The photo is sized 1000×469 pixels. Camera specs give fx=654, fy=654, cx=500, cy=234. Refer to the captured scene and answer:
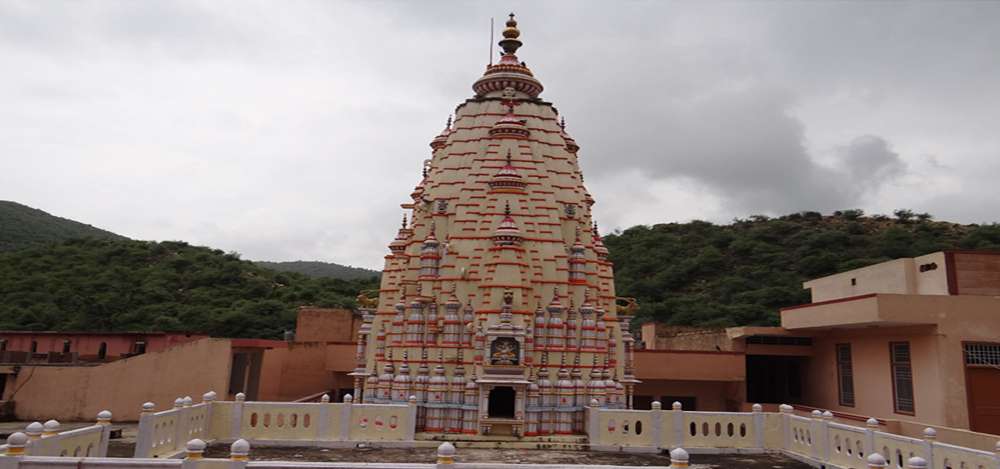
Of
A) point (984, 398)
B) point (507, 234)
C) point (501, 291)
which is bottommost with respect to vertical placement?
point (984, 398)

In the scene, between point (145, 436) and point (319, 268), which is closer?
point (145, 436)

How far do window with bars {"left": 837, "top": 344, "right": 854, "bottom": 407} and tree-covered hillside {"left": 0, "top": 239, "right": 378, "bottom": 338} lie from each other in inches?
1427

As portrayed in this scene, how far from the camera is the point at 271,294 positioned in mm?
55344

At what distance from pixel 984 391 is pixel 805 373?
9061 mm

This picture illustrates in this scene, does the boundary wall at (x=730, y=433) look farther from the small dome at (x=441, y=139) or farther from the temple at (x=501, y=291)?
the small dome at (x=441, y=139)

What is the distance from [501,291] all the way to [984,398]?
1424 centimetres

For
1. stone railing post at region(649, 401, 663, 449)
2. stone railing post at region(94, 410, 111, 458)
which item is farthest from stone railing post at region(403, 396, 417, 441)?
stone railing post at region(94, 410, 111, 458)

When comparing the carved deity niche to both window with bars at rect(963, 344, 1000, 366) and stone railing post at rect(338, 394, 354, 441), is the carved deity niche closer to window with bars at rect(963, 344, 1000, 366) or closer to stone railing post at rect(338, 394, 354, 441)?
stone railing post at rect(338, 394, 354, 441)

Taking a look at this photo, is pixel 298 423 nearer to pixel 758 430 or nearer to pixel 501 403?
pixel 501 403

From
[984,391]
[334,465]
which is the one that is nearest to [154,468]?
[334,465]

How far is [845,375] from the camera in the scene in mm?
24297

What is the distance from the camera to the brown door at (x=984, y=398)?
18.5 metres

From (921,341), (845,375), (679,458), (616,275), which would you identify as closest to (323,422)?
(679,458)

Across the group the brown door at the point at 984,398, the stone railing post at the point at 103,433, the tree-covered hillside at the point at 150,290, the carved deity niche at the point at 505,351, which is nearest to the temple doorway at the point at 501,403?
the carved deity niche at the point at 505,351
